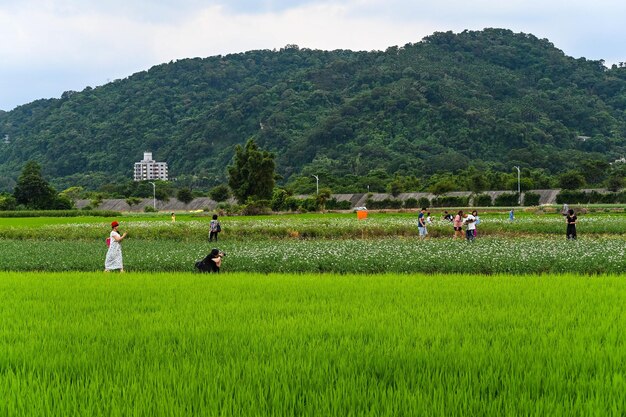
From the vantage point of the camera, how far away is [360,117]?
464 feet

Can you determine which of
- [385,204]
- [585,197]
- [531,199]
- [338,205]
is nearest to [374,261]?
[531,199]

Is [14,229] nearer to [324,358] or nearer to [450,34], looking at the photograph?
[324,358]

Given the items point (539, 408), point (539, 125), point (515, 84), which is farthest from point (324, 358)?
point (515, 84)

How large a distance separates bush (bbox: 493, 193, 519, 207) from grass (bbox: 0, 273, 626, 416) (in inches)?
2425

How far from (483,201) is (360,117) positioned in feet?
244

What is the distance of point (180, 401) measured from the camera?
475cm

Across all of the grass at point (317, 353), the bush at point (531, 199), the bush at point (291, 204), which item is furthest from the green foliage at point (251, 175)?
the grass at point (317, 353)

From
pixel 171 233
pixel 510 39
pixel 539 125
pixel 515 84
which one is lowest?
pixel 171 233

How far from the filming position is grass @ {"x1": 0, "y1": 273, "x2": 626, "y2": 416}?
4.68m

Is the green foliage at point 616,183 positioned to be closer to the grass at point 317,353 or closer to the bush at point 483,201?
the bush at point 483,201

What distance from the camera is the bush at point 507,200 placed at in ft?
228

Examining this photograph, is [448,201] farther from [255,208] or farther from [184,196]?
[184,196]

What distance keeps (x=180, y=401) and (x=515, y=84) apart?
16443 cm

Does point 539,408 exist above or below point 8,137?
below
